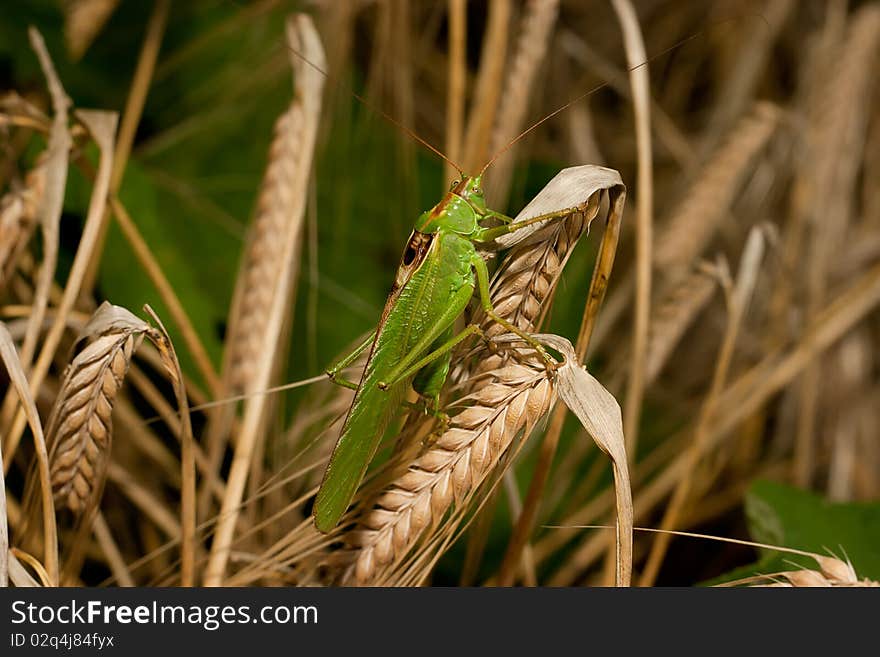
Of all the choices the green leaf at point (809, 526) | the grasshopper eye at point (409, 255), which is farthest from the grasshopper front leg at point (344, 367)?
the green leaf at point (809, 526)

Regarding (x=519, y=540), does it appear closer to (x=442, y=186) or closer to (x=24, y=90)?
(x=442, y=186)

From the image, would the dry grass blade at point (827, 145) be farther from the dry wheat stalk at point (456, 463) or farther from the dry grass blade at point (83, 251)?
the dry grass blade at point (83, 251)

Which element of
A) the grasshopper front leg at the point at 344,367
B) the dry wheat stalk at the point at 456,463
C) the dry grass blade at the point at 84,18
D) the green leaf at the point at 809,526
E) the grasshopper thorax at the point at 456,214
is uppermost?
the dry grass blade at the point at 84,18

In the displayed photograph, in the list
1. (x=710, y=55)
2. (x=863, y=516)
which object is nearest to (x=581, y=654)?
(x=863, y=516)

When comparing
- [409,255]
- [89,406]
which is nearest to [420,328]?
[409,255]

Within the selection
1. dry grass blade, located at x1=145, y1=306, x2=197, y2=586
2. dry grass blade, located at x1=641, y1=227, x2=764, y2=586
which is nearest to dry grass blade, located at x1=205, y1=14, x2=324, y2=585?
dry grass blade, located at x1=145, y1=306, x2=197, y2=586
